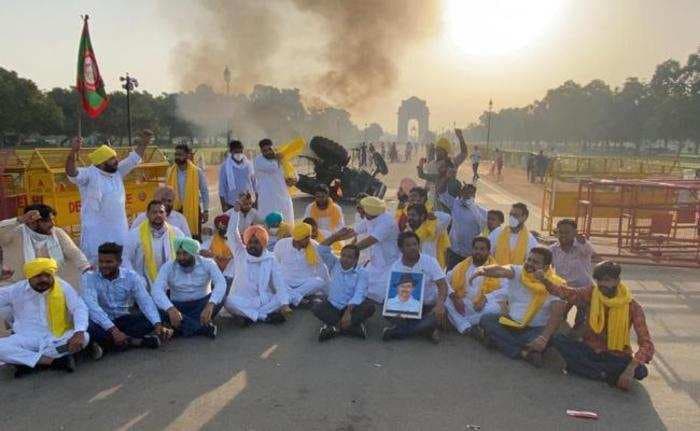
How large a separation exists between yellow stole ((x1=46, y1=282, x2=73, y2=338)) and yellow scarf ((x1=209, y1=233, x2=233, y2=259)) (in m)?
2.29

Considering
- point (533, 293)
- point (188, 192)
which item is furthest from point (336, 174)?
point (533, 293)

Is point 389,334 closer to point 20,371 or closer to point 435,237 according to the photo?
point 435,237

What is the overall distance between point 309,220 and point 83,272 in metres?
2.71

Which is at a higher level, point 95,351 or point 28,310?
point 28,310

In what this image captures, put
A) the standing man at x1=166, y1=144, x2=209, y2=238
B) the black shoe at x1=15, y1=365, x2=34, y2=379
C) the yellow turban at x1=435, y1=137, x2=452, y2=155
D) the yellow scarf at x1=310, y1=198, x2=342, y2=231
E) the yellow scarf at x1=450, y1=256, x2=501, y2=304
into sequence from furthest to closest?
1. the yellow scarf at x1=310, y1=198, x2=342, y2=231
2. the yellow turban at x1=435, y1=137, x2=452, y2=155
3. the standing man at x1=166, y1=144, x2=209, y2=238
4. the yellow scarf at x1=450, y1=256, x2=501, y2=304
5. the black shoe at x1=15, y1=365, x2=34, y2=379

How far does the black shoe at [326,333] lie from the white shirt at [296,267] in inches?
40.6

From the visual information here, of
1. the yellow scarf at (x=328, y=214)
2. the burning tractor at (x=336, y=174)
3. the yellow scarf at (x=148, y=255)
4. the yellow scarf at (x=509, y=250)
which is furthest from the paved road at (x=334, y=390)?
the burning tractor at (x=336, y=174)

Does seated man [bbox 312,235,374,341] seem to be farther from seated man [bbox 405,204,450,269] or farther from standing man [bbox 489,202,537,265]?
standing man [bbox 489,202,537,265]

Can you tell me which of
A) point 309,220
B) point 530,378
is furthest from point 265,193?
point 530,378

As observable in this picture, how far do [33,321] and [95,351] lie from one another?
0.52 meters

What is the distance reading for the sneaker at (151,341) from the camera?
4.79m

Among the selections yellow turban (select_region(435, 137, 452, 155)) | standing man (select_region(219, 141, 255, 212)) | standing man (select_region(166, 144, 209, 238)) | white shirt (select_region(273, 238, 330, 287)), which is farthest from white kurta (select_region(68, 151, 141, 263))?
yellow turban (select_region(435, 137, 452, 155))

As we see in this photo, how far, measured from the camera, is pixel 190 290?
5.26 m

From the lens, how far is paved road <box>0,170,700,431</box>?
3646 mm
